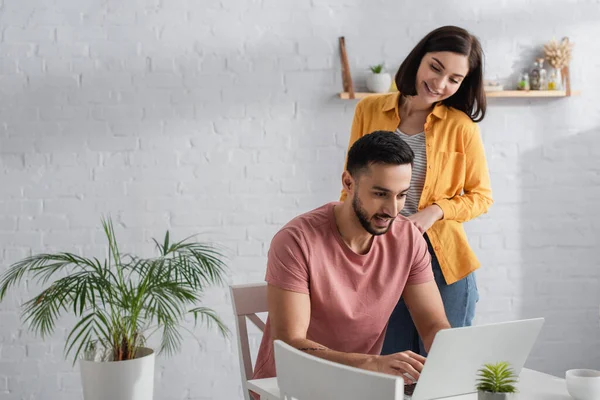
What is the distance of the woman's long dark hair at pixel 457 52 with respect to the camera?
2273mm

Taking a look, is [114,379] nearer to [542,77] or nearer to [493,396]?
[493,396]

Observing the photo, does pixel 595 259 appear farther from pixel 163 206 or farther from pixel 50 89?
pixel 50 89

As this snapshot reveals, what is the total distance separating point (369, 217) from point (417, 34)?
178 cm

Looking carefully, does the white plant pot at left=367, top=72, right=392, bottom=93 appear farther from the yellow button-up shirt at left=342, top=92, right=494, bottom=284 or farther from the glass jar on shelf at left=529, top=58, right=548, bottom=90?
the yellow button-up shirt at left=342, top=92, right=494, bottom=284

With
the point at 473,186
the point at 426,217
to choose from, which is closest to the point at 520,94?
the point at 473,186

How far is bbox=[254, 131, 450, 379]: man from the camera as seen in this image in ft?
6.10

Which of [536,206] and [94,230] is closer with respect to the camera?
[94,230]

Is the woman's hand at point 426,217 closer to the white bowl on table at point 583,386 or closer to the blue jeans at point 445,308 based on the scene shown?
the blue jeans at point 445,308

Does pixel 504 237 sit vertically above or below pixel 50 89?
below

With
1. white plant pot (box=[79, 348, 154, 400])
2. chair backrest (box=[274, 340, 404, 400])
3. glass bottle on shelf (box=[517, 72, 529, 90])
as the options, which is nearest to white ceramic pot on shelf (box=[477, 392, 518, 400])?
chair backrest (box=[274, 340, 404, 400])

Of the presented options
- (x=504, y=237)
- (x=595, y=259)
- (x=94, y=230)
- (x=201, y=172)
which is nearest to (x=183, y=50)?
(x=201, y=172)

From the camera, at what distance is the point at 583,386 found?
60.2 inches

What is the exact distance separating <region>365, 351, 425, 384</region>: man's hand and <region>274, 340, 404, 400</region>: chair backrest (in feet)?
0.90

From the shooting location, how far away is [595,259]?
143 inches
